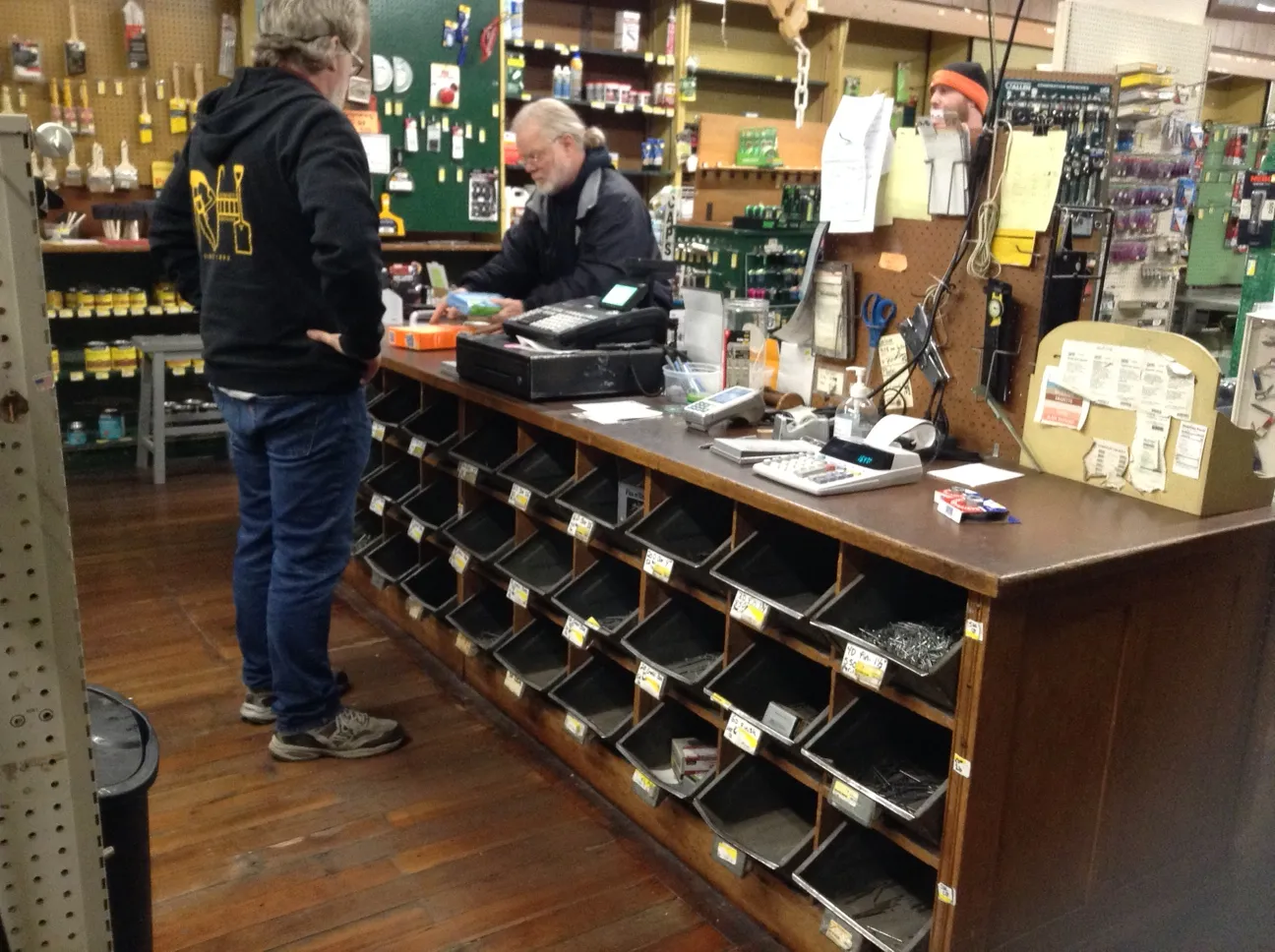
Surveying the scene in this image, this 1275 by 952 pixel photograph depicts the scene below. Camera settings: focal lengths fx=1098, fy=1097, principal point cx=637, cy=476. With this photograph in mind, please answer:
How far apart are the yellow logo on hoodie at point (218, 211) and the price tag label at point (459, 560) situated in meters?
0.97

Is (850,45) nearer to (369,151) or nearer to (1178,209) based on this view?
(369,151)

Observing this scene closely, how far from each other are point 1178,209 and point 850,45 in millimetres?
5539

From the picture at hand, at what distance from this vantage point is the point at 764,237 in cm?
273

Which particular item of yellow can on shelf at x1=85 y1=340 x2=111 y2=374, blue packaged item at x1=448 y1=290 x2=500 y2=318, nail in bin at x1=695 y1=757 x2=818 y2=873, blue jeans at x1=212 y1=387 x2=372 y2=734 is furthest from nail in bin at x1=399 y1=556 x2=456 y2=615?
yellow can on shelf at x1=85 y1=340 x2=111 y2=374

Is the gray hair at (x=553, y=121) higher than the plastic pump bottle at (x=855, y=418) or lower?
higher

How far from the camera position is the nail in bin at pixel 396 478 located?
332cm

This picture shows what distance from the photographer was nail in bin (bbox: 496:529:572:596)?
2662 mm

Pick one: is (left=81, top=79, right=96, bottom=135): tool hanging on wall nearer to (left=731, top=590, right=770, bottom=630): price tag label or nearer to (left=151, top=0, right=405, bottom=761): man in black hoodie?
(left=151, top=0, right=405, bottom=761): man in black hoodie

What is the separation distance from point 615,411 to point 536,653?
652 millimetres

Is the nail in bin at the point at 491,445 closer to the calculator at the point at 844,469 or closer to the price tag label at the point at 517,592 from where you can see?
the price tag label at the point at 517,592

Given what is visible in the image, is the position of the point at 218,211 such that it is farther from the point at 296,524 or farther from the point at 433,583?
the point at 433,583

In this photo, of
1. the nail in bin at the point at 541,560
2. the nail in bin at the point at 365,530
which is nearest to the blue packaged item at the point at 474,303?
the nail in bin at the point at 365,530

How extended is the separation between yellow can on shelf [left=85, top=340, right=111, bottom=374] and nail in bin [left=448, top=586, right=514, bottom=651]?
3.02 meters

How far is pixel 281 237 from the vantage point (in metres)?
2.23
